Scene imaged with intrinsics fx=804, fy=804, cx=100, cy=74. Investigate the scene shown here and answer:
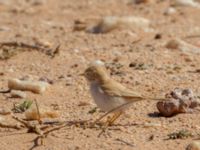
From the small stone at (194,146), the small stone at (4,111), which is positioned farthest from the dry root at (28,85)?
the small stone at (194,146)

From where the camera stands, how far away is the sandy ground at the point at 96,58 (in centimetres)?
663

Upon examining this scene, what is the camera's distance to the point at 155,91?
8.00 m

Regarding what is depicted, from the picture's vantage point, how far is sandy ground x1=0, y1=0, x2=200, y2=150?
6.63 metres

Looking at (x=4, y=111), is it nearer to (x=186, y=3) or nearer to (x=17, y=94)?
(x=17, y=94)

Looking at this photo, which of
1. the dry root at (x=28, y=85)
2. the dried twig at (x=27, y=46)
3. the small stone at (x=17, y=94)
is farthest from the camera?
the dried twig at (x=27, y=46)

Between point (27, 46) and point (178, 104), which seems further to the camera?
point (27, 46)

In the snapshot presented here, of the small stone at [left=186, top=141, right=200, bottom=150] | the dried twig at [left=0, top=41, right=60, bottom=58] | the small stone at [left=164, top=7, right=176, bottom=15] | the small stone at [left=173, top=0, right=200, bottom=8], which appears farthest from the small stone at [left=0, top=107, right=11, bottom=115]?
the small stone at [left=173, top=0, right=200, bottom=8]

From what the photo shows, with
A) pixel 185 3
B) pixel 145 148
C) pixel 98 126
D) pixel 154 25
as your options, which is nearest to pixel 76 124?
pixel 98 126

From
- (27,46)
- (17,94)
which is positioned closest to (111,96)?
(17,94)

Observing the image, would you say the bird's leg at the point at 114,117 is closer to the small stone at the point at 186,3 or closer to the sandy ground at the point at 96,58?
the sandy ground at the point at 96,58

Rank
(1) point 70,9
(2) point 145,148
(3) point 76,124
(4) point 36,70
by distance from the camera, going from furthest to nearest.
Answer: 1. (1) point 70,9
2. (4) point 36,70
3. (3) point 76,124
4. (2) point 145,148

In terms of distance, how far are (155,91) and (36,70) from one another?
1.79 metres

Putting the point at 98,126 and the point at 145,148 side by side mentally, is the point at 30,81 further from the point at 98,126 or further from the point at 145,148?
the point at 145,148

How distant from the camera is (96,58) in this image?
9773mm
